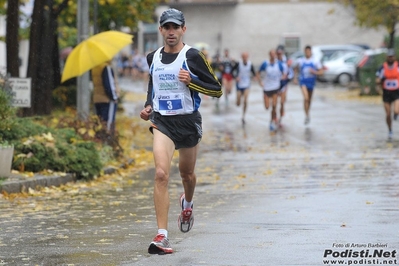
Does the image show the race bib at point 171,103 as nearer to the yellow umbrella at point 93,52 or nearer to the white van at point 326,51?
the yellow umbrella at point 93,52

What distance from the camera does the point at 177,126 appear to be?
8383 mm

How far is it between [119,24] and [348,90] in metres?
19.4

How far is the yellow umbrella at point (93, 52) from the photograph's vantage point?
55.2 ft

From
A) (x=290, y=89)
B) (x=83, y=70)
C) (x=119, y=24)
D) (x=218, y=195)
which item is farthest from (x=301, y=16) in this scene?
(x=218, y=195)

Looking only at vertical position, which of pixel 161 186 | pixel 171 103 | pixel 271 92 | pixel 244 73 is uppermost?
pixel 244 73

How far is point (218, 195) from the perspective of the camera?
12.3m

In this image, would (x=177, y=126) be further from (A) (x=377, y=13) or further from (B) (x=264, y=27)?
(B) (x=264, y=27)

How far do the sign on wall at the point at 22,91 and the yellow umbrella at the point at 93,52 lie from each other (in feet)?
2.99

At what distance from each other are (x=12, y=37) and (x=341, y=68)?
31.8 meters

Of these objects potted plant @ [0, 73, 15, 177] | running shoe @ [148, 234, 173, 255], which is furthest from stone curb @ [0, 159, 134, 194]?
running shoe @ [148, 234, 173, 255]

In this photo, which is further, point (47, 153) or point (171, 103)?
point (47, 153)

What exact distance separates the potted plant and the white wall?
51682mm

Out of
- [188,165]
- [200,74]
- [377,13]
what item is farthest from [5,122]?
[377,13]

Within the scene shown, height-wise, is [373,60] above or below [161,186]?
above
